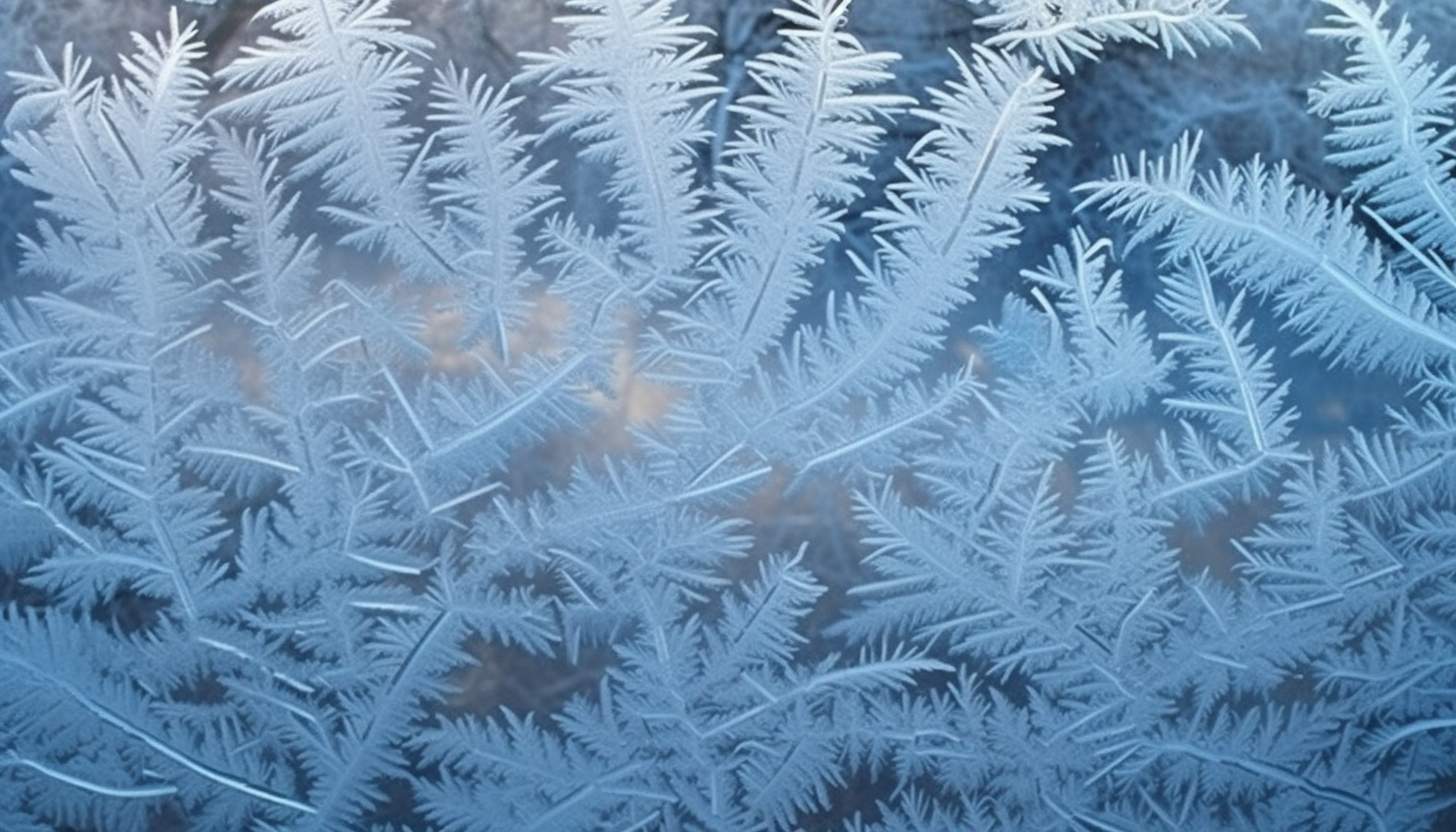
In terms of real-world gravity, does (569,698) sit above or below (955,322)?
below

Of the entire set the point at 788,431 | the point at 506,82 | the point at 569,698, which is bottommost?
the point at 569,698

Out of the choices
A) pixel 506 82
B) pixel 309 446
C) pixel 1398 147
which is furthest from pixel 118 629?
pixel 1398 147

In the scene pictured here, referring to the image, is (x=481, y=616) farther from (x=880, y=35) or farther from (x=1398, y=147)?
(x=1398, y=147)

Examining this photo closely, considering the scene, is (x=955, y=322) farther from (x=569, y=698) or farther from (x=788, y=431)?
(x=569, y=698)

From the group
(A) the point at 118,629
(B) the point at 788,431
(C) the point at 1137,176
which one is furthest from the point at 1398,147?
(A) the point at 118,629

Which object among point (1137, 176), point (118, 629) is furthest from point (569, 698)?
point (1137, 176)

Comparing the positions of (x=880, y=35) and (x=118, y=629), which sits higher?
(x=880, y=35)
